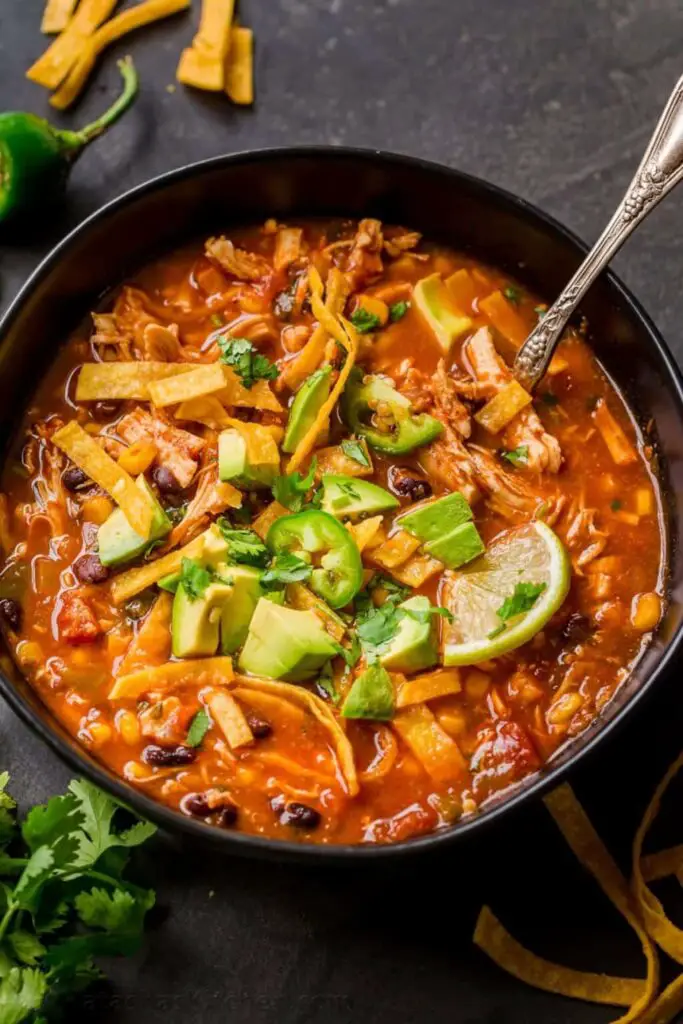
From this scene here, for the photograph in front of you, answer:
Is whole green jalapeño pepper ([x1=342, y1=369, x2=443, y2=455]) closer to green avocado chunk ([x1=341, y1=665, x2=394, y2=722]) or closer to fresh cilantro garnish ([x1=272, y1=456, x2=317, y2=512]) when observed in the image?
fresh cilantro garnish ([x1=272, y1=456, x2=317, y2=512])

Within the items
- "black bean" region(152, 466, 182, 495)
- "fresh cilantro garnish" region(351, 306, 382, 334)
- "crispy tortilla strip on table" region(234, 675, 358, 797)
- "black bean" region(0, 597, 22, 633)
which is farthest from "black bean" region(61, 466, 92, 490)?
"fresh cilantro garnish" region(351, 306, 382, 334)

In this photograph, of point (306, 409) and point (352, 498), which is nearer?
point (352, 498)

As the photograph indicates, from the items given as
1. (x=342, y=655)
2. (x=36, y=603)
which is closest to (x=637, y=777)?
(x=342, y=655)

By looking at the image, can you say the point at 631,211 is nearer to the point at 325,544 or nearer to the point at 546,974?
the point at 325,544

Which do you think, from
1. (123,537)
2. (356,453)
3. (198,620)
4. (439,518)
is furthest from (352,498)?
(123,537)

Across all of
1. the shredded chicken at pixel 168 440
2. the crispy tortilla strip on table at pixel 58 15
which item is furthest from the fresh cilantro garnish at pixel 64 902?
the crispy tortilla strip on table at pixel 58 15

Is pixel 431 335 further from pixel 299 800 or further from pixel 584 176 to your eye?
pixel 299 800
